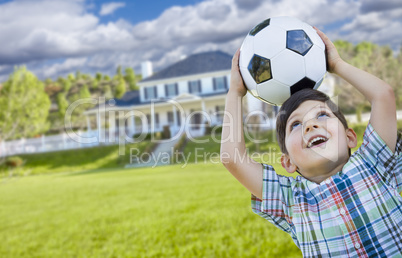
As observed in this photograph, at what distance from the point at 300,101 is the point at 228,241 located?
389cm

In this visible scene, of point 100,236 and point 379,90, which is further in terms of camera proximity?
point 100,236

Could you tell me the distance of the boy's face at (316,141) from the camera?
1691mm

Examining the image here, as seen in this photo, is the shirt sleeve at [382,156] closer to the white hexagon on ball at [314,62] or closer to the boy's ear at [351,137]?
the boy's ear at [351,137]

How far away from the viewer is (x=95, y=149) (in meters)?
29.3

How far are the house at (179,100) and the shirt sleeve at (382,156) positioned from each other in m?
28.5

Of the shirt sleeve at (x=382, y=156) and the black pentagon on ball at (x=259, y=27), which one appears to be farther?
the black pentagon on ball at (x=259, y=27)

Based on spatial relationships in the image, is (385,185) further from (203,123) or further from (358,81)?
(203,123)

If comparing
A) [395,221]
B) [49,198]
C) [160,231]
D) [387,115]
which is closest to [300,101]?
[387,115]

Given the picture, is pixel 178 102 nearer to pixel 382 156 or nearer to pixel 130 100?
pixel 130 100

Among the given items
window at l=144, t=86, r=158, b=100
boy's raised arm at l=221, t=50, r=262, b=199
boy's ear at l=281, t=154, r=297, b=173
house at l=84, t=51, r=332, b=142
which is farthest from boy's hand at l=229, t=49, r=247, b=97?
window at l=144, t=86, r=158, b=100

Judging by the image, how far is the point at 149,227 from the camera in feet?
21.3

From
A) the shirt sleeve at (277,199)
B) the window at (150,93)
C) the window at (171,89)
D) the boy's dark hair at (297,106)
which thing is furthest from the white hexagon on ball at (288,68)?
the window at (150,93)

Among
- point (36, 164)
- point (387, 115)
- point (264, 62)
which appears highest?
point (264, 62)

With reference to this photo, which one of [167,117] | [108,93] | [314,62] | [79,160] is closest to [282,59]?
[314,62]
